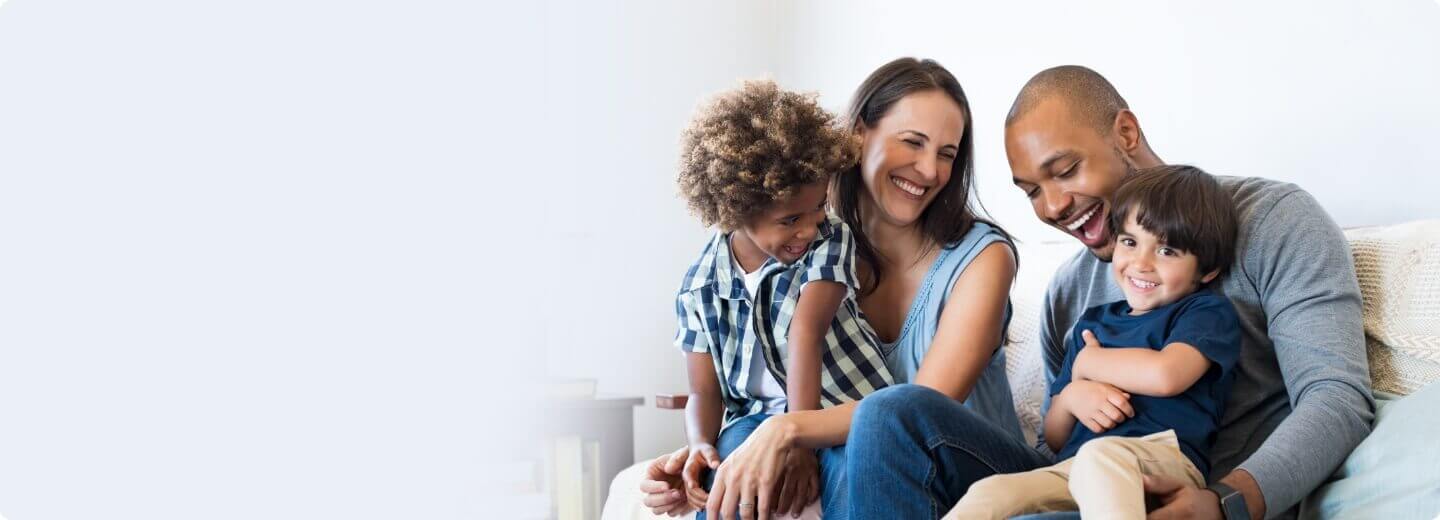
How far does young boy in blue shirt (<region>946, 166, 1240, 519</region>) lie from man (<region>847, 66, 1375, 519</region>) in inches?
1.8

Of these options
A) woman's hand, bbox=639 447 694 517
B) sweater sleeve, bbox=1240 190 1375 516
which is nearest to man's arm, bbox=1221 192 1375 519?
sweater sleeve, bbox=1240 190 1375 516

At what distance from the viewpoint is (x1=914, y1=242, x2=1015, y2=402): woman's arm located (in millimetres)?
1460

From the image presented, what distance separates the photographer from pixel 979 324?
1.49m

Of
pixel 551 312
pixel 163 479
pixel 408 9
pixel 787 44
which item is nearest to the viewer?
pixel 163 479

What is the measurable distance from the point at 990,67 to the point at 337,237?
1.73 metres

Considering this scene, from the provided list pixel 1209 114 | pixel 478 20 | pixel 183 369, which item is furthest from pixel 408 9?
pixel 1209 114

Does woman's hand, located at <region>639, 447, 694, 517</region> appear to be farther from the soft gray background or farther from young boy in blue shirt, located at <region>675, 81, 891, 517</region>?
the soft gray background

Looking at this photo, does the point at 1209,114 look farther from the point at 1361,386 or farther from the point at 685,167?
the point at 685,167

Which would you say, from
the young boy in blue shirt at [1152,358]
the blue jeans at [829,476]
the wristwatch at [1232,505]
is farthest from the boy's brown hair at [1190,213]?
the blue jeans at [829,476]

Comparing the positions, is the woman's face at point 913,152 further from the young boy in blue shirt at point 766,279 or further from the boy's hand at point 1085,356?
the boy's hand at point 1085,356

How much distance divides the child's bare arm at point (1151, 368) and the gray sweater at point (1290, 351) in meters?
0.11

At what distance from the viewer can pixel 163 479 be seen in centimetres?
238

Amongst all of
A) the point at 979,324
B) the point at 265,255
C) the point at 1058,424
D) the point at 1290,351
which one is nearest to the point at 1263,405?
the point at 1290,351

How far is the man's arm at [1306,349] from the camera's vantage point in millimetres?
1135
